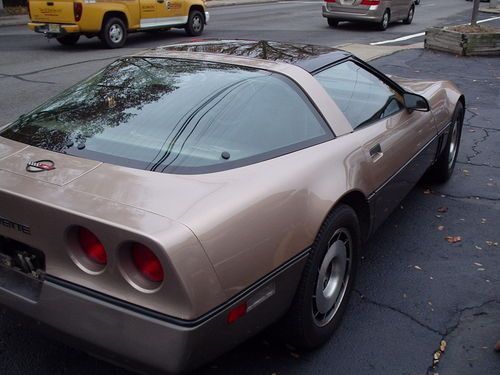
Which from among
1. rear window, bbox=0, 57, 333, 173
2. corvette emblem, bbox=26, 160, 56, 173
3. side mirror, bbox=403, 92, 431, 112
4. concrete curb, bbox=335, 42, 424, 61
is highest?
rear window, bbox=0, 57, 333, 173

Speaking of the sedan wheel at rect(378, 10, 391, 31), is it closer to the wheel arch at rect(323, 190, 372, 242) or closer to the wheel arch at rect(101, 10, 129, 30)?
the wheel arch at rect(101, 10, 129, 30)

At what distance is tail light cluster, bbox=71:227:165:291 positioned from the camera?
2031mm

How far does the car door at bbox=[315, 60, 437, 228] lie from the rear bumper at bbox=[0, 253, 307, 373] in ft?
4.14

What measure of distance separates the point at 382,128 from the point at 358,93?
322 millimetres

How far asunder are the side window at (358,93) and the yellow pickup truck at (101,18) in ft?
31.6

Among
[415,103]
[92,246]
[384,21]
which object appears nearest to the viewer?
[92,246]

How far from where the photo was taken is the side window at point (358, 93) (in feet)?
11.1

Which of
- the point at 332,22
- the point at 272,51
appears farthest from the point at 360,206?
the point at 332,22

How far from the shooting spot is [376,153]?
3322 mm

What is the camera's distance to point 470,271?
3771 mm

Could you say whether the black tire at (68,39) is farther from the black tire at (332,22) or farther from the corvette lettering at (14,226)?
the corvette lettering at (14,226)

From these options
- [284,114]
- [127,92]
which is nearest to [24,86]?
[127,92]

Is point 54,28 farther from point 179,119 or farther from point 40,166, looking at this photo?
point 40,166

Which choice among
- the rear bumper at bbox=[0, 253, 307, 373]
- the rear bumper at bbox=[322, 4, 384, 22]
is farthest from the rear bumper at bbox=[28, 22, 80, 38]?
the rear bumper at bbox=[0, 253, 307, 373]
